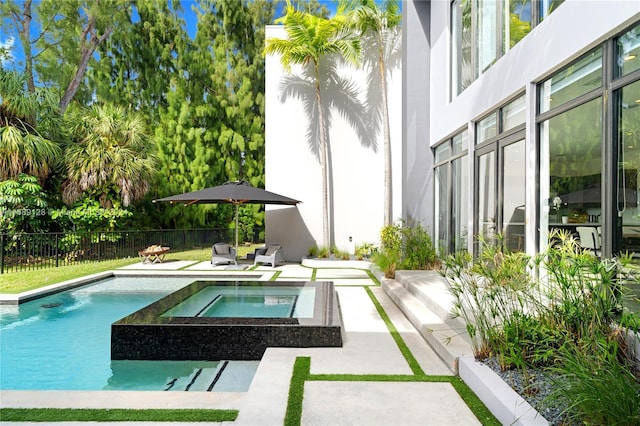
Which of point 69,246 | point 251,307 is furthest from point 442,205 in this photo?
A: point 69,246

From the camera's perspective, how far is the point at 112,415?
107 inches

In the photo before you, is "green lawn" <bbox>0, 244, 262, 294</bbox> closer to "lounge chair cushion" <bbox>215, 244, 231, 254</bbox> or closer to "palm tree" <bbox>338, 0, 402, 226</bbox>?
"lounge chair cushion" <bbox>215, 244, 231, 254</bbox>

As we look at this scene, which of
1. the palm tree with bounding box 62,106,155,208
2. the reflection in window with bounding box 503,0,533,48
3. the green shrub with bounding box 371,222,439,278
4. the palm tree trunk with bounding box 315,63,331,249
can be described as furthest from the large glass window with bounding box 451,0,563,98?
the palm tree with bounding box 62,106,155,208

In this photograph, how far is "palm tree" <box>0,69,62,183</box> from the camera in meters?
11.5

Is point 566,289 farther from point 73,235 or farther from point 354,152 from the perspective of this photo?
point 73,235

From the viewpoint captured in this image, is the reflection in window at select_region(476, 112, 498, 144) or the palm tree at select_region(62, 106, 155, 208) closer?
the reflection in window at select_region(476, 112, 498, 144)

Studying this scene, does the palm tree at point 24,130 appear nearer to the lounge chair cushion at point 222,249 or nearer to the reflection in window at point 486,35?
the lounge chair cushion at point 222,249

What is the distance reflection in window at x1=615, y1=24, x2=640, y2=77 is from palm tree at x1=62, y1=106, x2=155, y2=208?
1301 centimetres

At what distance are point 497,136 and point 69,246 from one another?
11838 millimetres

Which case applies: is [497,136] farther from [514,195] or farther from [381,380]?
[381,380]

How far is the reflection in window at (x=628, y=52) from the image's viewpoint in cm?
367

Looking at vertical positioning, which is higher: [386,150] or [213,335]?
[386,150]

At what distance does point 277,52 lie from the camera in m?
12.7

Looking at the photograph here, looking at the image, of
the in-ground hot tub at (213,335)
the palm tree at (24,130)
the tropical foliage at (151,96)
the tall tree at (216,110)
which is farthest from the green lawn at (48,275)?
the tall tree at (216,110)
